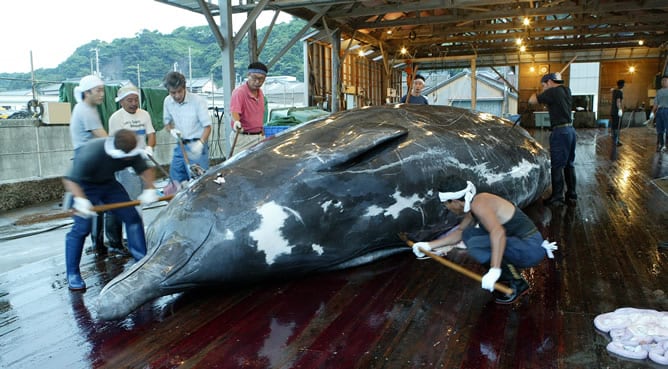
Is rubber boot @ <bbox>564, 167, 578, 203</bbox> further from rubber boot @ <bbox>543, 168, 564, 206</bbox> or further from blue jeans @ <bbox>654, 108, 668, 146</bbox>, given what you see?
blue jeans @ <bbox>654, 108, 668, 146</bbox>

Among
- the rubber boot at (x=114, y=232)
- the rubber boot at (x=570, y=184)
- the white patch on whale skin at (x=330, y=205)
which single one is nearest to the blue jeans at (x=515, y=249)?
the white patch on whale skin at (x=330, y=205)

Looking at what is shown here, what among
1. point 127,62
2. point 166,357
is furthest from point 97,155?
point 127,62

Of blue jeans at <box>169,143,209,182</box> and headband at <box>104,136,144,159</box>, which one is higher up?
headband at <box>104,136,144,159</box>

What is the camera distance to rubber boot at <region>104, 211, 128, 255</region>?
16.6 ft

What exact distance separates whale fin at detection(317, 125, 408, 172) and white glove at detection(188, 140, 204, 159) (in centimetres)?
193

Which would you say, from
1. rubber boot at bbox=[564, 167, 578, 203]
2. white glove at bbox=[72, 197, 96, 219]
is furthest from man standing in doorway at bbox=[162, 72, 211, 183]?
rubber boot at bbox=[564, 167, 578, 203]

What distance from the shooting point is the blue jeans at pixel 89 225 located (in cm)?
392

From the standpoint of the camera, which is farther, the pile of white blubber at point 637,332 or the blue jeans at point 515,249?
the blue jeans at point 515,249

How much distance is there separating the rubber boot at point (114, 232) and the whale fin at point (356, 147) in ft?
8.03

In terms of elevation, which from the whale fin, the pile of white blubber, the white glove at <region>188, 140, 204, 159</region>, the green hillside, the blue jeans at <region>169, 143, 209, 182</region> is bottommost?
the pile of white blubber

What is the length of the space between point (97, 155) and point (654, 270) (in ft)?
14.0

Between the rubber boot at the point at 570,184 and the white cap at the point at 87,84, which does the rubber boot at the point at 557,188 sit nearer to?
the rubber boot at the point at 570,184

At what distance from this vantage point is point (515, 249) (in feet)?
11.0

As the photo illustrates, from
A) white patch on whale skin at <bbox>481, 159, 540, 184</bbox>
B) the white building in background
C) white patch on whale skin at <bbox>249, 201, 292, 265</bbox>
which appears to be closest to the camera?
white patch on whale skin at <bbox>249, 201, 292, 265</bbox>
